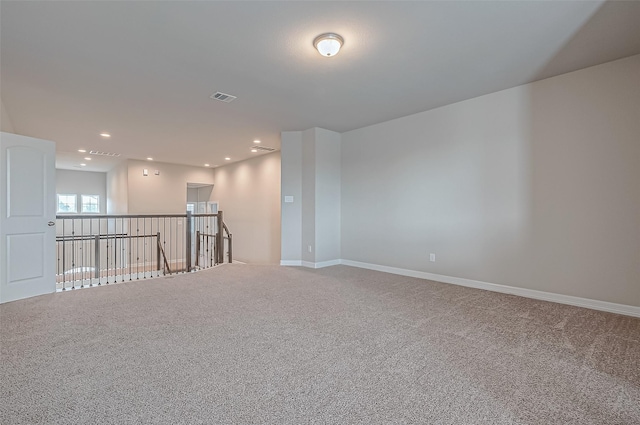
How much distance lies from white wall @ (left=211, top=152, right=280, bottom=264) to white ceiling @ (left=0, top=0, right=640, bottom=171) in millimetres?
3181

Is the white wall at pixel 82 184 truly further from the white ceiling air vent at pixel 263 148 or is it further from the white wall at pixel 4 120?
the white ceiling air vent at pixel 263 148

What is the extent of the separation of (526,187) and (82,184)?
46.3 feet

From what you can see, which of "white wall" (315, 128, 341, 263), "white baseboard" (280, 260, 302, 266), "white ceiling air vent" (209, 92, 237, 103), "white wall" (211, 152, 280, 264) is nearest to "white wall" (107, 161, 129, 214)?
"white wall" (211, 152, 280, 264)

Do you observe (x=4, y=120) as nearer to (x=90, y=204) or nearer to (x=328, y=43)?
(x=328, y=43)

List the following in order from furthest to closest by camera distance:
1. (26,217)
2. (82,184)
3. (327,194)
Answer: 1. (82,184)
2. (327,194)
3. (26,217)

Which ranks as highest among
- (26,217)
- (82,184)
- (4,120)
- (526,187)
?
(4,120)

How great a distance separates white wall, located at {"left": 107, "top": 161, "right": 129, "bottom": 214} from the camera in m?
8.88

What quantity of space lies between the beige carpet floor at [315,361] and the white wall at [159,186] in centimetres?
602

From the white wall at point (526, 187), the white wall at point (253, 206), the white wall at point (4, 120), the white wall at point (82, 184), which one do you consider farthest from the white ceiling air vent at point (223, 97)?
the white wall at point (82, 184)

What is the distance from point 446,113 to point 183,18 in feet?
12.3

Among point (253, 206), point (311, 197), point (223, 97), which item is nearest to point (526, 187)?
point (311, 197)

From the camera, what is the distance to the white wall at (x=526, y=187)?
122 inches

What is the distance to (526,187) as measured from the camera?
369cm

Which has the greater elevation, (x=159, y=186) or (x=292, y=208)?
(x=159, y=186)
